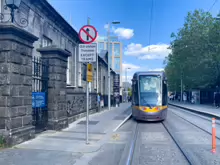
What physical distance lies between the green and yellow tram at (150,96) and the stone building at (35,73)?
12.4 feet

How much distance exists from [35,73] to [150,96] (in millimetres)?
7143

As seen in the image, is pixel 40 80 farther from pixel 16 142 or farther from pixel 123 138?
pixel 123 138

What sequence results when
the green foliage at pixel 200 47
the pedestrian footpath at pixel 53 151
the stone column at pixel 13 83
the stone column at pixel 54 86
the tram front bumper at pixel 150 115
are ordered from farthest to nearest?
the green foliage at pixel 200 47 < the tram front bumper at pixel 150 115 < the stone column at pixel 54 86 < the stone column at pixel 13 83 < the pedestrian footpath at pixel 53 151

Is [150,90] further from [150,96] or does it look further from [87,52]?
[87,52]

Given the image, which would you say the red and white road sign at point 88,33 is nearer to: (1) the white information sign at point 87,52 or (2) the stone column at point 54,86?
(1) the white information sign at point 87,52

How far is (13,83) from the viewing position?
6.79 m

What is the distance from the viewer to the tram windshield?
44.4 ft

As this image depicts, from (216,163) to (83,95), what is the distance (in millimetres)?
11608

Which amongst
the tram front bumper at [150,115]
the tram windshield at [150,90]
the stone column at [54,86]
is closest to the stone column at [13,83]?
the stone column at [54,86]

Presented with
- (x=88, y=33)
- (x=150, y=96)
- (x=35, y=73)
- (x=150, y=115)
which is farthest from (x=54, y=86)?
(x=150, y=96)

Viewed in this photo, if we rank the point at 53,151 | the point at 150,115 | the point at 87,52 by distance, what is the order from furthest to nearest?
the point at 150,115 → the point at 87,52 → the point at 53,151

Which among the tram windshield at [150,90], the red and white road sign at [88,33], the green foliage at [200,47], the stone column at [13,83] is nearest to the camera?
the stone column at [13,83]

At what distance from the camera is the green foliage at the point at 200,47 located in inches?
1273

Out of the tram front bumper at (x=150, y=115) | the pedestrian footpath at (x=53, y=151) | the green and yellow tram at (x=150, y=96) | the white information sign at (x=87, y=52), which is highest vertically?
the white information sign at (x=87, y=52)
